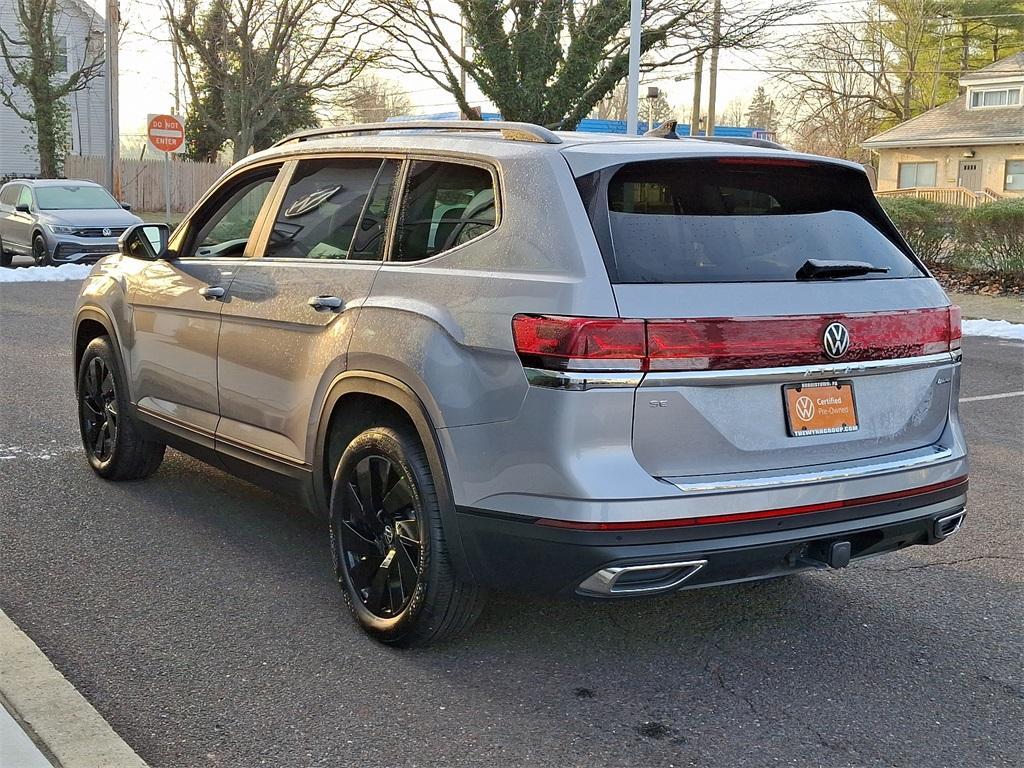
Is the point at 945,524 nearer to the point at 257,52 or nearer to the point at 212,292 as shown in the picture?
the point at 212,292

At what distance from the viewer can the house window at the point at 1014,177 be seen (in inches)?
1795

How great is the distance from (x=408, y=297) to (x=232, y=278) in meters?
1.36

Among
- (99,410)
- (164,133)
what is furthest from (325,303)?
(164,133)

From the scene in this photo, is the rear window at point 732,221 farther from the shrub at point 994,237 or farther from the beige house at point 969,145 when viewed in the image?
the beige house at point 969,145

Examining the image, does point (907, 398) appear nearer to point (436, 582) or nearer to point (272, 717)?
point (436, 582)

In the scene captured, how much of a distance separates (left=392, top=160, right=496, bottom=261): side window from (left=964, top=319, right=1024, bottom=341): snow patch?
11.1m

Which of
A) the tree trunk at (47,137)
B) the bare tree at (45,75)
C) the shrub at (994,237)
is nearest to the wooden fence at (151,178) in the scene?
the tree trunk at (47,137)

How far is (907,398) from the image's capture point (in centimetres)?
392

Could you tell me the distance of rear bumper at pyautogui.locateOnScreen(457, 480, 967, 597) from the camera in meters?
3.41

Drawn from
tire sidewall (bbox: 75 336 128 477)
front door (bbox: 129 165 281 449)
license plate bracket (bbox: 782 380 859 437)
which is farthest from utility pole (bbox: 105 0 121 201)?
license plate bracket (bbox: 782 380 859 437)

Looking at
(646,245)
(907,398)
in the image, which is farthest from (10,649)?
(907,398)

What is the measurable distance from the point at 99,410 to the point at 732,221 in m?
3.93

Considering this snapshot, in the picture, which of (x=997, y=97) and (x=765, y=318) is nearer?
(x=765, y=318)

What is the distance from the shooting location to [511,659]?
405 cm
